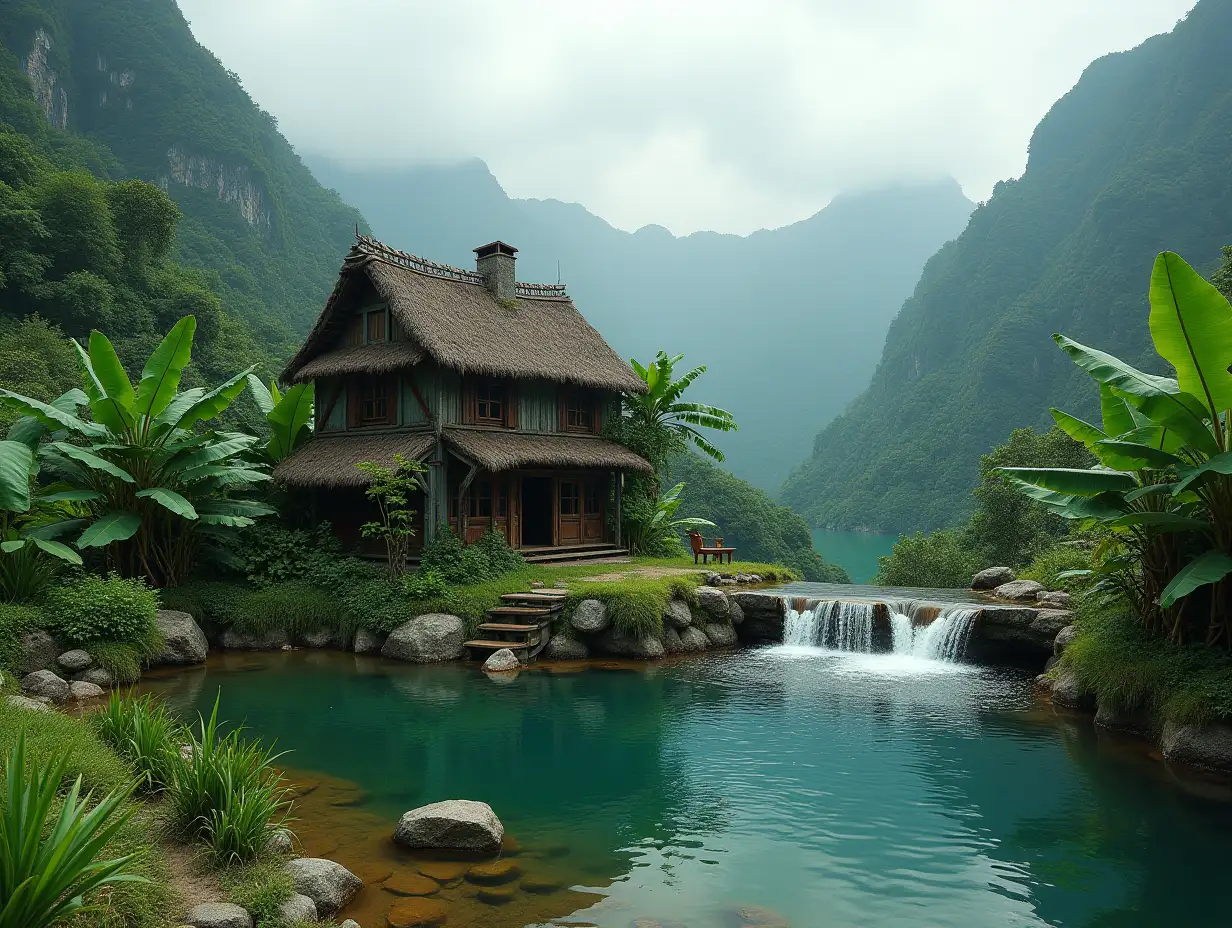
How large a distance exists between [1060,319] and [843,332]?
102943 mm

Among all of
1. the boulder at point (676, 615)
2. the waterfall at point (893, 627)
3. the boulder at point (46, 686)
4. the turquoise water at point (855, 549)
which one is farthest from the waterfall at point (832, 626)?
the turquoise water at point (855, 549)

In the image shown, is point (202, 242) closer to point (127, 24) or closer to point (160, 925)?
point (127, 24)

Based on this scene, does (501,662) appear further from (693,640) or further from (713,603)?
(713,603)

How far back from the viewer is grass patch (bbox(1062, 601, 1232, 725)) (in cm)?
966

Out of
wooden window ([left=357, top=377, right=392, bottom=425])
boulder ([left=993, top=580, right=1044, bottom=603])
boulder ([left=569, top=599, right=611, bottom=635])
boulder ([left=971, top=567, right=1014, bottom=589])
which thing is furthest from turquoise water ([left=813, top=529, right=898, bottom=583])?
boulder ([left=569, top=599, right=611, bottom=635])

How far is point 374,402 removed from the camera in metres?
20.6

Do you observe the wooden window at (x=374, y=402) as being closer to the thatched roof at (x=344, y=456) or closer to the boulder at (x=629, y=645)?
the thatched roof at (x=344, y=456)

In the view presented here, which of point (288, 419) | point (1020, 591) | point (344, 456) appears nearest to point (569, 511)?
point (344, 456)

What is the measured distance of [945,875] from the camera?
7258mm

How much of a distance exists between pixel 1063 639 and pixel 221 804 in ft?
42.5

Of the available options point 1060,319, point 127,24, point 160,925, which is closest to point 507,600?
point 160,925

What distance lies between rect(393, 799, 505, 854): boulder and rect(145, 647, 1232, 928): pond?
0.66 feet

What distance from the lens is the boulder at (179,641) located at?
566 inches

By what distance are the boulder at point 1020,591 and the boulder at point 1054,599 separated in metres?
0.48
